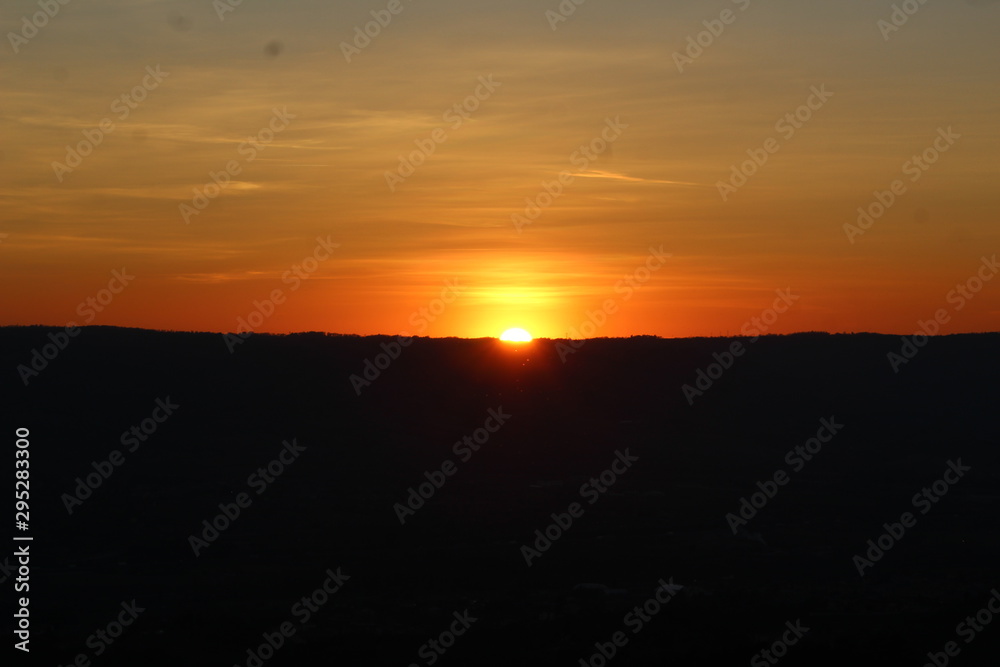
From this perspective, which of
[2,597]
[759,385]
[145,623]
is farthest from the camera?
[759,385]

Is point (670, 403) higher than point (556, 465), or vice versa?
point (670, 403)

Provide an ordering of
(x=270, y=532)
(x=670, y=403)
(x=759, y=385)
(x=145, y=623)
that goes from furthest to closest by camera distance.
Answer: (x=759, y=385) → (x=670, y=403) → (x=270, y=532) → (x=145, y=623)

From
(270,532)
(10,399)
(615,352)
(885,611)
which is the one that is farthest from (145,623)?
(615,352)

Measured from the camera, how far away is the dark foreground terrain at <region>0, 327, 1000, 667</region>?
797 inches

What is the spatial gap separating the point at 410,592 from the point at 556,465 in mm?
15469

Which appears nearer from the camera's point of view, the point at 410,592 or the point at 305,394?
the point at 410,592

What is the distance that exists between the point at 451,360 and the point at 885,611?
32.3 metres

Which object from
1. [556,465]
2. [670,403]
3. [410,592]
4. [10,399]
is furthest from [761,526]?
[10,399]

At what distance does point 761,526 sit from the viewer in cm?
3184

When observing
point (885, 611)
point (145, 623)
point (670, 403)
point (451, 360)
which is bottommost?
point (145, 623)

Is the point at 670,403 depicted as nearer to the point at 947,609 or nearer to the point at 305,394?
the point at 305,394

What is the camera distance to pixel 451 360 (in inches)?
2057

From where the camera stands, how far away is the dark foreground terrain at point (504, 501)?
20.2 m

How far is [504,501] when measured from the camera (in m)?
34.0
